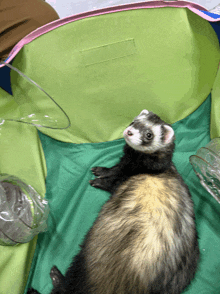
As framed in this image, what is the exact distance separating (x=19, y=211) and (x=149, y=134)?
2.16 feet

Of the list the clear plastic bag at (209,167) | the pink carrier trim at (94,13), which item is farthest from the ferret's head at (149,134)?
the pink carrier trim at (94,13)

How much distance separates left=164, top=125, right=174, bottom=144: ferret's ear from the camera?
1064mm

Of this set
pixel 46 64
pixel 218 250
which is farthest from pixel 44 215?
pixel 218 250

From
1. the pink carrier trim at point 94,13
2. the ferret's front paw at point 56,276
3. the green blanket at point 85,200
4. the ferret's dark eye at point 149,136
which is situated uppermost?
the pink carrier trim at point 94,13

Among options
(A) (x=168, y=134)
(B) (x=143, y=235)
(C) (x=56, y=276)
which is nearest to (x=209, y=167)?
(A) (x=168, y=134)

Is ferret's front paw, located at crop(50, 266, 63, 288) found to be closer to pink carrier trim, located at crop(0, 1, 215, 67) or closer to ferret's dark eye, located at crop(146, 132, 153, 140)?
ferret's dark eye, located at crop(146, 132, 153, 140)

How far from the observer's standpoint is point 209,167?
1.05m

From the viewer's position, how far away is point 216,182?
114cm

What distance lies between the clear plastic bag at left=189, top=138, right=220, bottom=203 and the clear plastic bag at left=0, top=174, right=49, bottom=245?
→ 2.34ft

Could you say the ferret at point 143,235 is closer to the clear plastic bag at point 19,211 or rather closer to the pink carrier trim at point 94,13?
the clear plastic bag at point 19,211

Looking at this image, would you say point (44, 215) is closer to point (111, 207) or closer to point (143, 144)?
point (111, 207)

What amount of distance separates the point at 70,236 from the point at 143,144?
0.54m

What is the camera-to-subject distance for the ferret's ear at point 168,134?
1.06 metres

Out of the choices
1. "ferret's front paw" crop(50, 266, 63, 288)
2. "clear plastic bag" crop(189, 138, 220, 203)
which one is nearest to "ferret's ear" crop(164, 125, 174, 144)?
"clear plastic bag" crop(189, 138, 220, 203)
